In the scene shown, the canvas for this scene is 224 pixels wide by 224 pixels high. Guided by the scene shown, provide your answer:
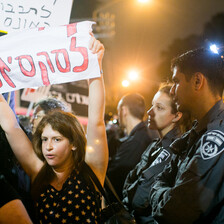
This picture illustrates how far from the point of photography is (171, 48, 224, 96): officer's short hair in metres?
2.33

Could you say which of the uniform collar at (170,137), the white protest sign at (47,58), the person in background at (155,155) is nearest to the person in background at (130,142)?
the person in background at (155,155)

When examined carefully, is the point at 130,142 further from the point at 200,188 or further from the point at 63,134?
the point at 200,188

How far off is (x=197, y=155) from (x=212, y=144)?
13 centimetres

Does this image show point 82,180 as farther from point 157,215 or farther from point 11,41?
point 11,41

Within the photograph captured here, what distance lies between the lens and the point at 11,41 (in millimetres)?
2314

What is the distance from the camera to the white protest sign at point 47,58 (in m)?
2.21

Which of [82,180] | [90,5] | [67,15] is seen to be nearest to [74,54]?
[67,15]

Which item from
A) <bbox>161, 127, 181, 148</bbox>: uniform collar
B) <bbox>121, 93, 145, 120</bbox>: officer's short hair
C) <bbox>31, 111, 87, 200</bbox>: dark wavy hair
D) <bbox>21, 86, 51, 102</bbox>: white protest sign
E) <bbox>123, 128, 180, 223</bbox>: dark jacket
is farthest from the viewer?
<bbox>21, 86, 51, 102</bbox>: white protest sign

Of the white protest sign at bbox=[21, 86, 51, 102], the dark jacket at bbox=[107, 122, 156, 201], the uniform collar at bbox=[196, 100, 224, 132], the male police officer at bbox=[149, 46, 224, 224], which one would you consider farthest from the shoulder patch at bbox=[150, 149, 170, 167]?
the white protest sign at bbox=[21, 86, 51, 102]

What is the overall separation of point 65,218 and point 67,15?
1819 mm

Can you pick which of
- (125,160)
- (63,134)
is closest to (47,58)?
(63,134)

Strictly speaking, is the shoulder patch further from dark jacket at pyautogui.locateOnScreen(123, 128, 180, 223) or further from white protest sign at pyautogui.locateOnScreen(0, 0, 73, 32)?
white protest sign at pyautogui.locateOnScreen(0, 0, 73, 32)

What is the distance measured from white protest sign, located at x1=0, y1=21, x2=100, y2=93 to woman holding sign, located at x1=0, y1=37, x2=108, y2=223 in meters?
0.11

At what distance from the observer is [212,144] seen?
188cm
